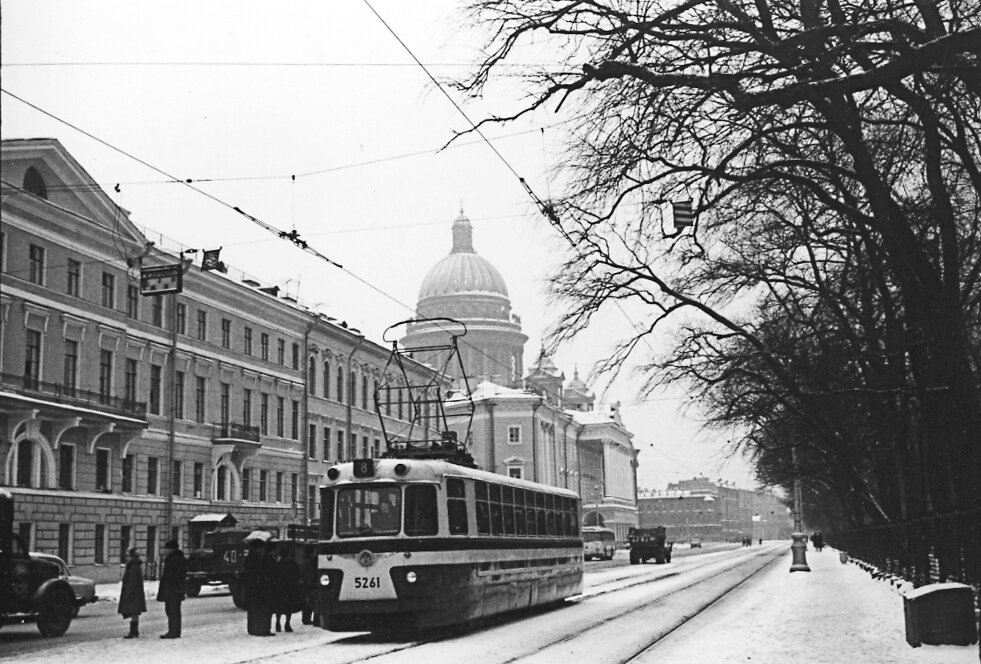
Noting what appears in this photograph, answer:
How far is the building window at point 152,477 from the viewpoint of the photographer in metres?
44.9

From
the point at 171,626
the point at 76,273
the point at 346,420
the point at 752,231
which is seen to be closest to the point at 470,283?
the point at 346,420

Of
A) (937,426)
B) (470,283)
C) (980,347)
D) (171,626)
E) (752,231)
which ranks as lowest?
(171,626)

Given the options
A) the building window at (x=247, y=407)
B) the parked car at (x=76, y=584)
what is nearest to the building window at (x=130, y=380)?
the building window at (x=247, y=407)

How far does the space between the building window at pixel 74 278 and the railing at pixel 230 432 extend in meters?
10.8

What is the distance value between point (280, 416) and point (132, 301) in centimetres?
1353

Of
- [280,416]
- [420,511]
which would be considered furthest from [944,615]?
[280,416]

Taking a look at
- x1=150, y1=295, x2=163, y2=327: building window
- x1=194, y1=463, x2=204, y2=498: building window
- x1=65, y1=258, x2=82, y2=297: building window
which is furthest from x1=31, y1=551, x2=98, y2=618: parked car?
x1=194, y1=463, x2=204, y2=498: building window

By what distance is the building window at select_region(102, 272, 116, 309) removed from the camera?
1682 inches

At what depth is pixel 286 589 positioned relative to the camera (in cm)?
1975

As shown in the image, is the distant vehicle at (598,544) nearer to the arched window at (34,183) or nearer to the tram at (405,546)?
the arched window at (34,183)

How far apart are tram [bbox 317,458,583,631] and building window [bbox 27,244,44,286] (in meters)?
24.4

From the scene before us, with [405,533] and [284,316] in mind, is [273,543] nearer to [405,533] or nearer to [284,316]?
[405,533]

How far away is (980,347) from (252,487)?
35.7 m

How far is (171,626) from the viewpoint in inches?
717
